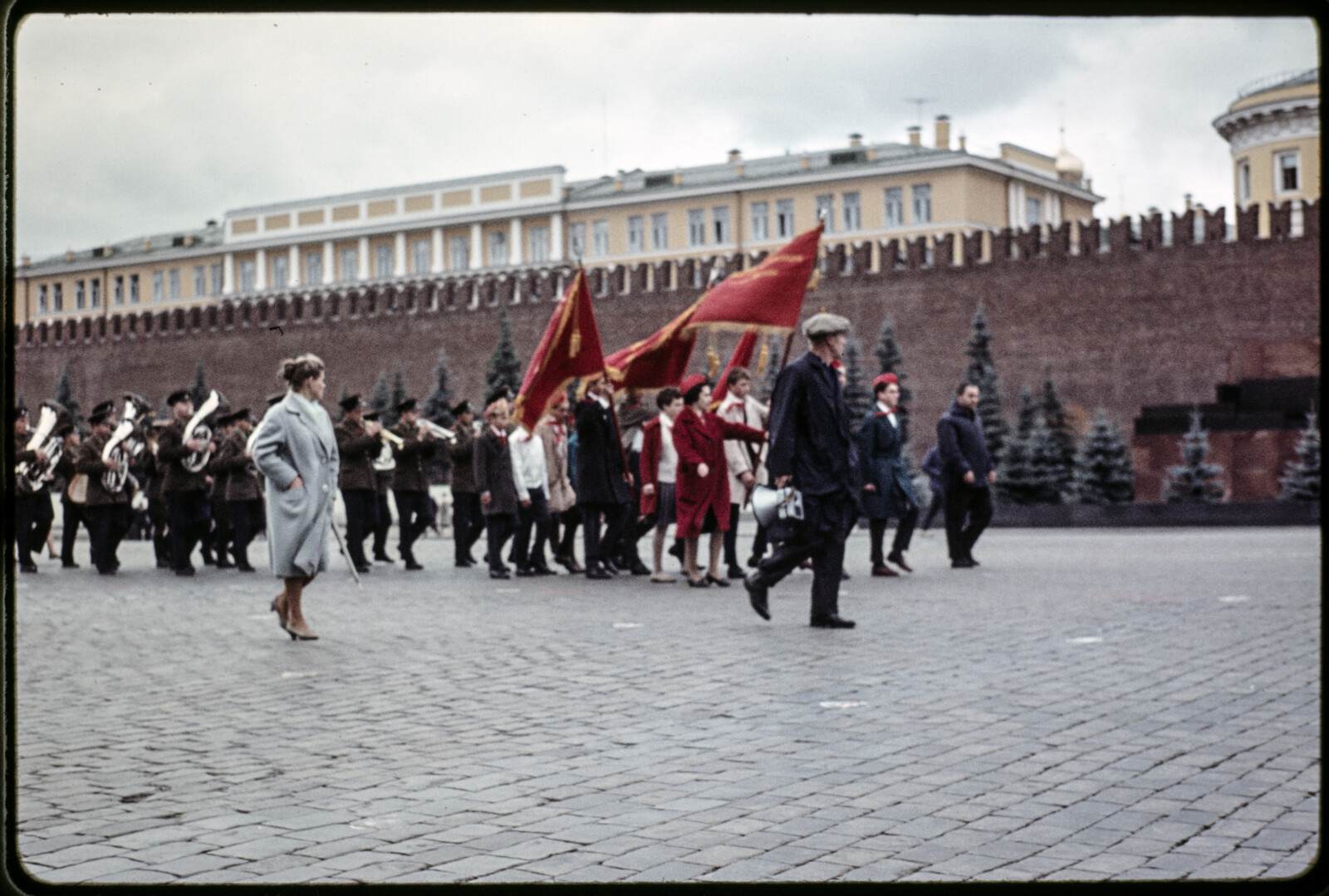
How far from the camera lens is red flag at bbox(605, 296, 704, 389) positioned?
13.6m

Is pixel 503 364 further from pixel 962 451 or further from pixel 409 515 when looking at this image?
pixel 962 451

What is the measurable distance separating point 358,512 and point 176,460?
1.75 metres

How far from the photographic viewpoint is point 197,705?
6.03 m

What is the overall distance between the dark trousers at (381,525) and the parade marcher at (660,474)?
128 inches

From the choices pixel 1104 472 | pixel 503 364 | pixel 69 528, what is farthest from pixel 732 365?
pixel 503 364

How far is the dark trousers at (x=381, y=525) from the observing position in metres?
14.8

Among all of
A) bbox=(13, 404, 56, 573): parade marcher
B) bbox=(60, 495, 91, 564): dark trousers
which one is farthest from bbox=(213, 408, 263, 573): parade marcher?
bbox=(13, 404, 56, 573): parade marcher

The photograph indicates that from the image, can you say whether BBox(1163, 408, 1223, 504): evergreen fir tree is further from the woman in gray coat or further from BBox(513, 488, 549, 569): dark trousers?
the woman in gray coat

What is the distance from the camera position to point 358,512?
14.1 meters

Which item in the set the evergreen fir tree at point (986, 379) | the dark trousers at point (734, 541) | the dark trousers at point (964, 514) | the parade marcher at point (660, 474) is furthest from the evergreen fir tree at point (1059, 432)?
the parade marcher at point (660, 474)

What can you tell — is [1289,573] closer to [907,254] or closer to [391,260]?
[907,254]

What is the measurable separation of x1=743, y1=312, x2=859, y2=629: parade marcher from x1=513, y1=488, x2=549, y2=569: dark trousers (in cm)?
498

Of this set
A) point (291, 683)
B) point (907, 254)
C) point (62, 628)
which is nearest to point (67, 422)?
point (62, 628)

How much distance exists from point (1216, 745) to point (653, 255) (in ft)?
185
